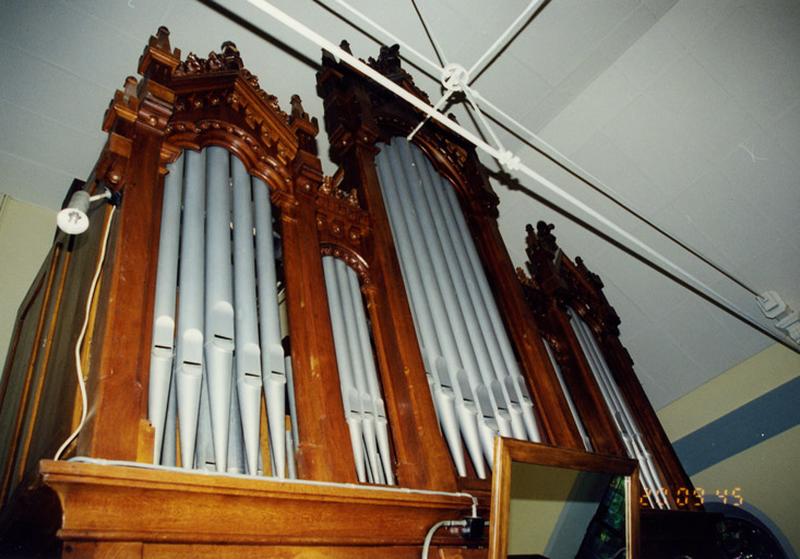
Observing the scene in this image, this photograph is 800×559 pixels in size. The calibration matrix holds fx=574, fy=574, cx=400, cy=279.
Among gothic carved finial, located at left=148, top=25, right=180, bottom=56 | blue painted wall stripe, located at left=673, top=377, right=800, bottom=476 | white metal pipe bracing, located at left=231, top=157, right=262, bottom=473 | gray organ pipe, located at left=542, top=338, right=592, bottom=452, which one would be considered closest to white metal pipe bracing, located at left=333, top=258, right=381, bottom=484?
white metal pipe bracing, located at left=231, top=157, right=262, bottom=473

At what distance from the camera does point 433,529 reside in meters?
2.06

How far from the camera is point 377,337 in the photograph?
2.98m

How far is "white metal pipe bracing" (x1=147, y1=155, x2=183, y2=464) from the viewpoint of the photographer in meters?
1.93

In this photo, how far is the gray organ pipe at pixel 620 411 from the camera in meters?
3.88

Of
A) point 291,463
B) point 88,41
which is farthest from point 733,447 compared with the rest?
point 88,41

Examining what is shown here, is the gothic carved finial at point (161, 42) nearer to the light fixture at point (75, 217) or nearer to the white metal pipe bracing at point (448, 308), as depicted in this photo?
the light fixture at point (75, 217)

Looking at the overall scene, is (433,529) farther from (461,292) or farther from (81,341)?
(461,292)

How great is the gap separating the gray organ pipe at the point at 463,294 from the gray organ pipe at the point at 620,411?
3.56 feet

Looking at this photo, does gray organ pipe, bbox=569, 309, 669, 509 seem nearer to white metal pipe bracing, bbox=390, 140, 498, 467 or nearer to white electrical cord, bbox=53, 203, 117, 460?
Result: white metal pipe bracing, bbox=390, 140, 498, 467

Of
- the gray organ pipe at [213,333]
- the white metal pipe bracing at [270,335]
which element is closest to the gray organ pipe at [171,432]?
the gray organ pipe at [213,333]

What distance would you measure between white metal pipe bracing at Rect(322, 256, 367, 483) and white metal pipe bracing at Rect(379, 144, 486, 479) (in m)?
0.49

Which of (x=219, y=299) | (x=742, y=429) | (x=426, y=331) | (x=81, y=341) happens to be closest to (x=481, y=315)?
(x=426, y=331)

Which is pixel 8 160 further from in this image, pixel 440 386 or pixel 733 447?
pixel 733 447

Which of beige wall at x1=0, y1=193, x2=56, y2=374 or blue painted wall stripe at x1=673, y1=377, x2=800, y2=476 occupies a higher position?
beige wall at x1=0, y1=193, x2=56, y2=374
